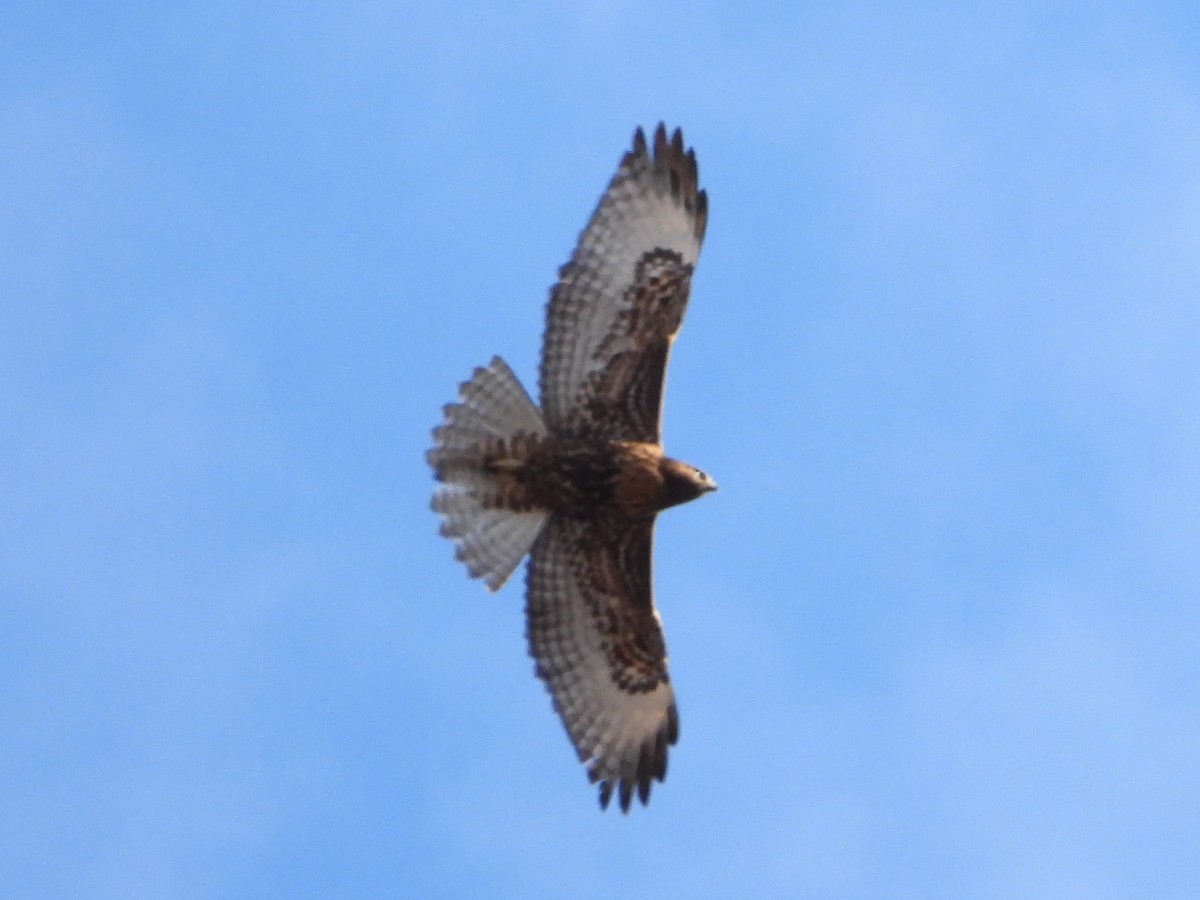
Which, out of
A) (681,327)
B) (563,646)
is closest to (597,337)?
(681,327)

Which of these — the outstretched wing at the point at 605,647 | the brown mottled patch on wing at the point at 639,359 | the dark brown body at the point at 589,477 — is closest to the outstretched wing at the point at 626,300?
the brown mottled patch on wing at the point at 639,359

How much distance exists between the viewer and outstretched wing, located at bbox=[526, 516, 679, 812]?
747 inches

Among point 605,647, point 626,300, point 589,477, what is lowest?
point 605,647

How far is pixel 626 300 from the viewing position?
18734 millimetres

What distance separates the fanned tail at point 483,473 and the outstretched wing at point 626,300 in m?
0.23

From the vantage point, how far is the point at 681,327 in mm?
18750

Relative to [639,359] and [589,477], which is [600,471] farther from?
[639,359]

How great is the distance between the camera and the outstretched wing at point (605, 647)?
19.0 meters

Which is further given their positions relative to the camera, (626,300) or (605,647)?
(605,647)

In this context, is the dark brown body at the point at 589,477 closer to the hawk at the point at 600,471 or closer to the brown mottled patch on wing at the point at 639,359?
the hawk at the point at 600,471

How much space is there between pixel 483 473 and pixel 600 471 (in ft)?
2.37

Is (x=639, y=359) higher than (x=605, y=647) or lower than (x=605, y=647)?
higher

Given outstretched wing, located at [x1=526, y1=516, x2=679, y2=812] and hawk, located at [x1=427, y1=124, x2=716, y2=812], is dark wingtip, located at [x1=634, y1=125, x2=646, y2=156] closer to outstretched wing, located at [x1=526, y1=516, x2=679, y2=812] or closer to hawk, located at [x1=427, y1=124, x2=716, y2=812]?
hawk, located at [x1=427, y1=124, x2=716, y2=812]

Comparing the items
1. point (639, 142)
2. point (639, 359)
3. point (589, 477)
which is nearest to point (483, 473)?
point (589, 477)
